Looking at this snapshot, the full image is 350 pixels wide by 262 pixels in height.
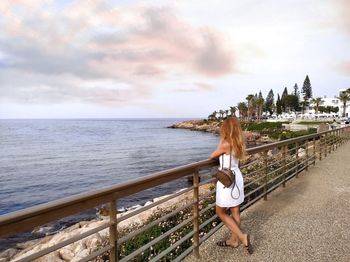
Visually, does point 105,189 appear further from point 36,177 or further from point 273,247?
point 36,177

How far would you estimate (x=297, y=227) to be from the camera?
521cm

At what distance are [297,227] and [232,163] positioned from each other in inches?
84.4

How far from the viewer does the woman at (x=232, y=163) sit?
12.6 ft

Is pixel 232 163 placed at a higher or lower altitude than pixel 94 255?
higher

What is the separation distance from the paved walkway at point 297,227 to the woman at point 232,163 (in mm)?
381

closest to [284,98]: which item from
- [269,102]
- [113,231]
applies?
[269,102]

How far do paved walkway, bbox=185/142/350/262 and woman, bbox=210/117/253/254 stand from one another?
38cm

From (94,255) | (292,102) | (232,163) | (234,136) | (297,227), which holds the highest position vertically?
(292,102)

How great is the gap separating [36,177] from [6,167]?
828cm

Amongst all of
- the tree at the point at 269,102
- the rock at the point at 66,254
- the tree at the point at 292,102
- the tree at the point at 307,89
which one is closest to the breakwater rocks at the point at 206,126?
the tree at the point at 292,102

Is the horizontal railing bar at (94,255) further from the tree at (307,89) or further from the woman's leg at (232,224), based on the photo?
the tree at (307,89)

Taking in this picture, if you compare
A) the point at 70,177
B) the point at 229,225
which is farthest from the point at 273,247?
the point at 70,177

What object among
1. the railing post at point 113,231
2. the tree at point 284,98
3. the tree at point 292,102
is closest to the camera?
the railing post at point 113,231

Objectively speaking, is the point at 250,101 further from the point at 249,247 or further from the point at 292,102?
the point at 249,247
